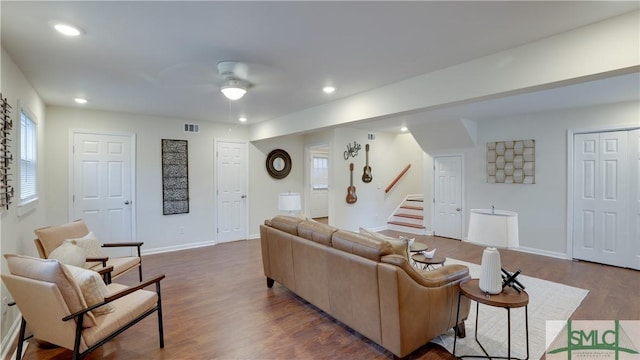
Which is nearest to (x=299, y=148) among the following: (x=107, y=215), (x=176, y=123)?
(x=176, y=123)

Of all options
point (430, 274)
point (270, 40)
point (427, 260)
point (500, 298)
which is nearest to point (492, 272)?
point (500, 298)

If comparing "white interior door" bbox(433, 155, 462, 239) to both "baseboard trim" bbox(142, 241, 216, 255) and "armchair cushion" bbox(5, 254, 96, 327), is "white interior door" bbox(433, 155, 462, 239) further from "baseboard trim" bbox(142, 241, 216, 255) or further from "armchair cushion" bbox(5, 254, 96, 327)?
"armchair cushion" bbox(5, 254, 96, 327)

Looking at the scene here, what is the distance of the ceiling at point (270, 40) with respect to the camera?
1.86 m

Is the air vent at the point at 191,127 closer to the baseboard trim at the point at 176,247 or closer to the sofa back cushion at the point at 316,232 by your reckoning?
the baseboard trim at the point at 176,247

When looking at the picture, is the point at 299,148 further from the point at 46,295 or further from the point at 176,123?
the point at 46,295

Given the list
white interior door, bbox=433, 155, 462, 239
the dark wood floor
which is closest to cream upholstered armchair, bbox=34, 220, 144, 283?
the dark wood floor

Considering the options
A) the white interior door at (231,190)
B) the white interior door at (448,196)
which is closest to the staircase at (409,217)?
the white interior door at (448,196)

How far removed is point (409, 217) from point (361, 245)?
5244 millimetres

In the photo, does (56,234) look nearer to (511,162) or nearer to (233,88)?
(233,88)

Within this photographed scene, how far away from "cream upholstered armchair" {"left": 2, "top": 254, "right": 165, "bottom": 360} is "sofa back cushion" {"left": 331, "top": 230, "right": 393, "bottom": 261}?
1586mm

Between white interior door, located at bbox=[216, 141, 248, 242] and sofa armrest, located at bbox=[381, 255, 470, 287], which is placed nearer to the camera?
sofa armrest, located at bbox=[381, 255, 470, 287]

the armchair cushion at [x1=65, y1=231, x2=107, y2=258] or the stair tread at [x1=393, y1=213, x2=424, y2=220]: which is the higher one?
the armchair cushion at [x1=65, y1=231, x2=107, y2=258]

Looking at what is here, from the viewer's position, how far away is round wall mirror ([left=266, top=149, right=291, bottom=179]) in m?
6.61

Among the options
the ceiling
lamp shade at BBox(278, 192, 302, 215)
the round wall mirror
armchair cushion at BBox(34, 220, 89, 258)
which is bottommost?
armchair cushion at BBox(34, 220, 89, 258)
